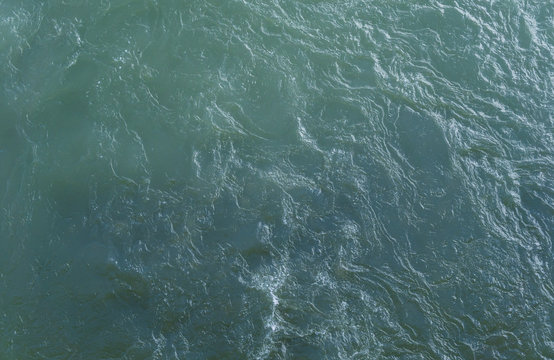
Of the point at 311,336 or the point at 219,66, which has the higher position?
the point at 219,66

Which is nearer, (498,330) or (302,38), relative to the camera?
(498,330)

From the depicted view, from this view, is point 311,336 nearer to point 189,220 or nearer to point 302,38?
point 189,220

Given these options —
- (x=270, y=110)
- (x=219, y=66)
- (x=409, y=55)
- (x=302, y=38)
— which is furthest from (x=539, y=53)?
(x=219, y=66)

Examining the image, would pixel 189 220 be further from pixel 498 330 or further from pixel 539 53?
pixel 539 53

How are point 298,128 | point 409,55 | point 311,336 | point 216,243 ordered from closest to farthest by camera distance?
1. point 311,336
2. point 216,243
3. point 298,128
4. point 409,55

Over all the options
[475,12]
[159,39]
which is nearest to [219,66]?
[159,39]

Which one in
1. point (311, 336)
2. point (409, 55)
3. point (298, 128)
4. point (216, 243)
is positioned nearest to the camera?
point (311, 336)

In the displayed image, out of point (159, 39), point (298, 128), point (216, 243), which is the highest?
point (159, 39)
